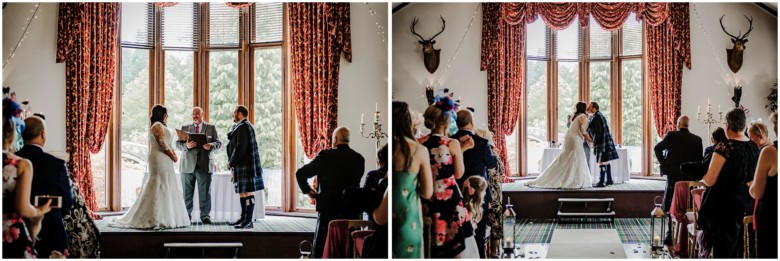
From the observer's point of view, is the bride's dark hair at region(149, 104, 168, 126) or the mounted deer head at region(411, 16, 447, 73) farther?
the bride's dark hair at region(149, 104, 168, 126)

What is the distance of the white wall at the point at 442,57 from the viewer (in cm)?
501

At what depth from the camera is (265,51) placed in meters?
6.36

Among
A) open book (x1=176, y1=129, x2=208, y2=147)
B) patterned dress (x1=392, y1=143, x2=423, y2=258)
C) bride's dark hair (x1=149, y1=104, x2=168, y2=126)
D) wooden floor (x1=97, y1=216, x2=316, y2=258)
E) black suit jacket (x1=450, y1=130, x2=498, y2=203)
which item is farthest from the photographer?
open book (x1=176, y1=129, x2=208, y2=147)

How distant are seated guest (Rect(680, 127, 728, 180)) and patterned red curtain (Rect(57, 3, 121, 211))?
384 cm

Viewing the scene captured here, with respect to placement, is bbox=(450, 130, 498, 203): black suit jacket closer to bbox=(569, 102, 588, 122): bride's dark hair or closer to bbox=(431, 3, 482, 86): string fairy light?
bbox=(431, 3, 482, 86): string fairy light

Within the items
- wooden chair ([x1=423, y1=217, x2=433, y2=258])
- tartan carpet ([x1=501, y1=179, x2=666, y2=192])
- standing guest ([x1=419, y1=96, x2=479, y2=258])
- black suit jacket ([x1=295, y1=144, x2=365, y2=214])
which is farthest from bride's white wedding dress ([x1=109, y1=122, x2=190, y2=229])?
tartan carpet ([x1=501, y1=179, x2=666, y2=192])

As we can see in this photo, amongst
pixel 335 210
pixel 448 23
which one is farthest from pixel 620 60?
pixel 335 210

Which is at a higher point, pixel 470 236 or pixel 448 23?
pixel 448 23

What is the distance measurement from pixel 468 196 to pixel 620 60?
1.52m

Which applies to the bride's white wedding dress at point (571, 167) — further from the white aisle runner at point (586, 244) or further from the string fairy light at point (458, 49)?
the string fairy light at point (458, 49)

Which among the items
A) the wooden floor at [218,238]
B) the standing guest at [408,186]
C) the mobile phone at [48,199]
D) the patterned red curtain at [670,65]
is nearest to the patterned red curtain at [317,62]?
the wooden floor at [218,238]

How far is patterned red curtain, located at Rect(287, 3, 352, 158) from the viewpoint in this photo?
5461mm

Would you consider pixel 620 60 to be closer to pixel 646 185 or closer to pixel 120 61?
pixel 646 185

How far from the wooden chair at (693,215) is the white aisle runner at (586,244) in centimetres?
45
